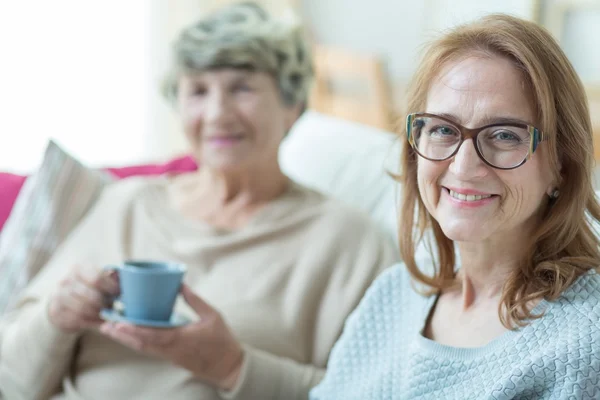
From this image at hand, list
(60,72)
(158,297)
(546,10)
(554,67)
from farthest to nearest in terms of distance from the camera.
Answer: (60,72)
(546,10)
(158,297)
(554,67)

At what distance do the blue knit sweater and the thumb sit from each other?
9.9 inches

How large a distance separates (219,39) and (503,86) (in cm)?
93

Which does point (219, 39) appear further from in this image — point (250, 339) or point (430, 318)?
point (430, 318)

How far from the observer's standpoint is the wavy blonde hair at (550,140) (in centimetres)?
102

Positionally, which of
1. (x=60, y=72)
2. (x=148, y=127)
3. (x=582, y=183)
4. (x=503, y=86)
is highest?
(x=503, y=86)

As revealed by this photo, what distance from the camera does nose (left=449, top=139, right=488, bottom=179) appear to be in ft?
3.40

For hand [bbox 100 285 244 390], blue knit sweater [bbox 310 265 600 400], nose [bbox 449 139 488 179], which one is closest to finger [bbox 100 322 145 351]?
hand [bbox 100 285 244 390]

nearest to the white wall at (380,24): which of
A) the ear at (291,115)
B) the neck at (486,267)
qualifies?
the ear at (291,115)

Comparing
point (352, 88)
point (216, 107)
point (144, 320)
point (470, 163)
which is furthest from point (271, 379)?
point (352, 88)

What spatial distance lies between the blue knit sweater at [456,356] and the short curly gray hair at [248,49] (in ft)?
2.26

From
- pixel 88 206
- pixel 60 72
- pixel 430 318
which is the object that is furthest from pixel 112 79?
pixel 430 318

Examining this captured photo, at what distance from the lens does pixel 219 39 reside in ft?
6.03

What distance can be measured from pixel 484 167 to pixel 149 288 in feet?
2.12

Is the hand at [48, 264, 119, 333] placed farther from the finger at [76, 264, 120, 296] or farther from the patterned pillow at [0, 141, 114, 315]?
the patterned pillow at [0, 141, 114, 315]
